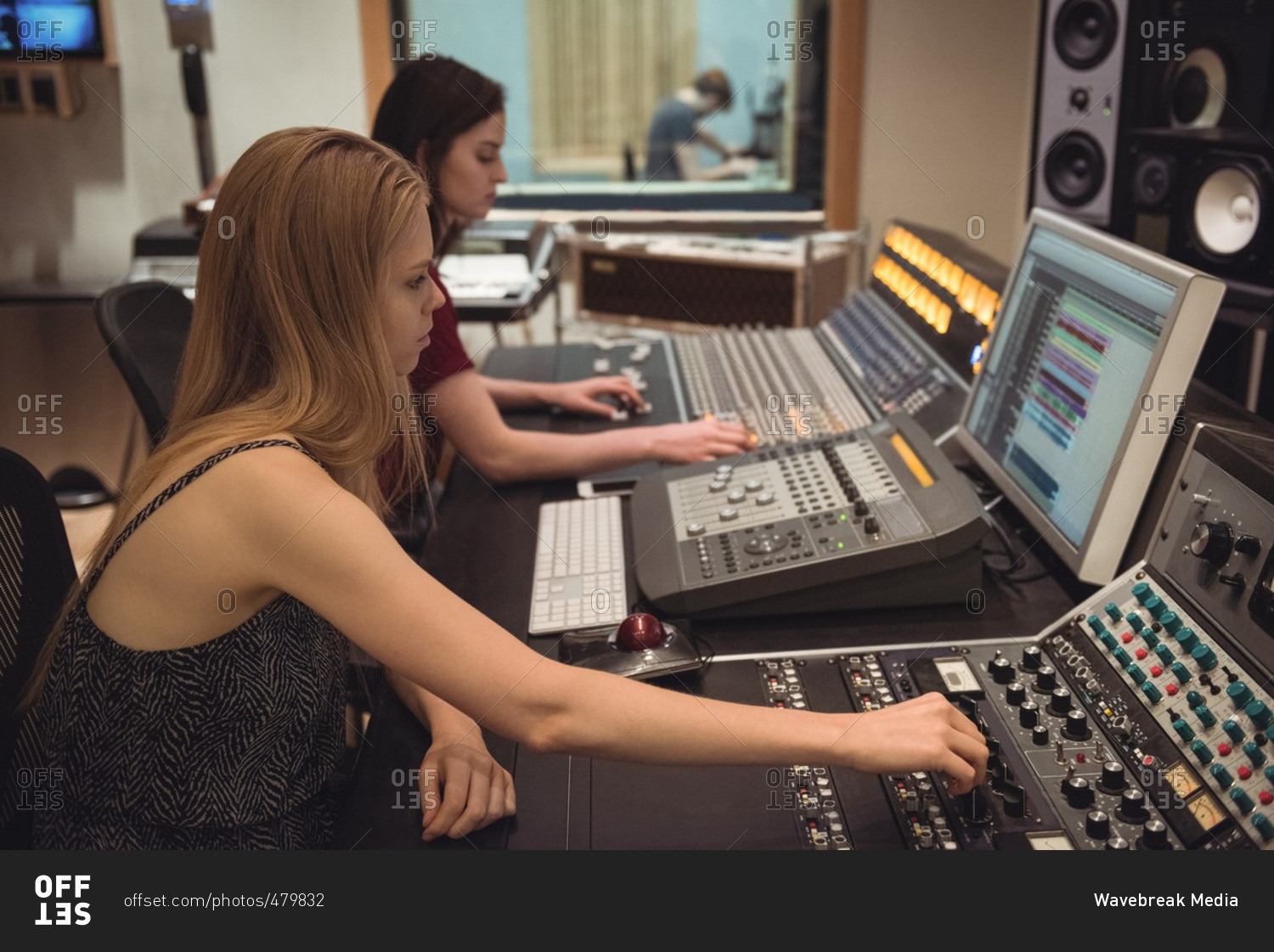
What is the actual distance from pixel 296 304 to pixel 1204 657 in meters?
0.81

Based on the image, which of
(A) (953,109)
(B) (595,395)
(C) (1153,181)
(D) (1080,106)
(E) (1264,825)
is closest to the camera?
(E) (1264,825)

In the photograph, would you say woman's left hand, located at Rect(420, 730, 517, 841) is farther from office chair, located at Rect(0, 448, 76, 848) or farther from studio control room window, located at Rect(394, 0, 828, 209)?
studio control room window, located at Rect(394, 0, 828, 209)

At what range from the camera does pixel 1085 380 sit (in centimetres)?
121

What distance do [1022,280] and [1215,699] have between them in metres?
0.72

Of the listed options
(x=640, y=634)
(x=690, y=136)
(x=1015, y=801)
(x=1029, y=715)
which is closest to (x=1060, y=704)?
(x=1029, y=715)

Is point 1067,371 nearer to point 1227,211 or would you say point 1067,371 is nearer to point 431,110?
point 431,110

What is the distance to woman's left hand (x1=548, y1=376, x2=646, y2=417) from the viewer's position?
1965 millimetres

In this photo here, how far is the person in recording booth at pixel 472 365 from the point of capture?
163 cm

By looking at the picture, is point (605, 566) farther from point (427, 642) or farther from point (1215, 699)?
point (1215, 699)

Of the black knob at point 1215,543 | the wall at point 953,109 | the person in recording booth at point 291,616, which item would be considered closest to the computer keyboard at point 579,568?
the person in recording booth at point 291,616

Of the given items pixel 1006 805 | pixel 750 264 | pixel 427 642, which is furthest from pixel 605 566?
pixel 750 264

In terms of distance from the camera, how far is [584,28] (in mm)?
3854

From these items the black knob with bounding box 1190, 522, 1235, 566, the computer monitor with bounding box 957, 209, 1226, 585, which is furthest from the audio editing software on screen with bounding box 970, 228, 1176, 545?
the black knob with bounding box 1190, 522, 1235, 566

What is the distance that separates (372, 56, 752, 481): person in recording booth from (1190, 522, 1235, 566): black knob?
73 cm
